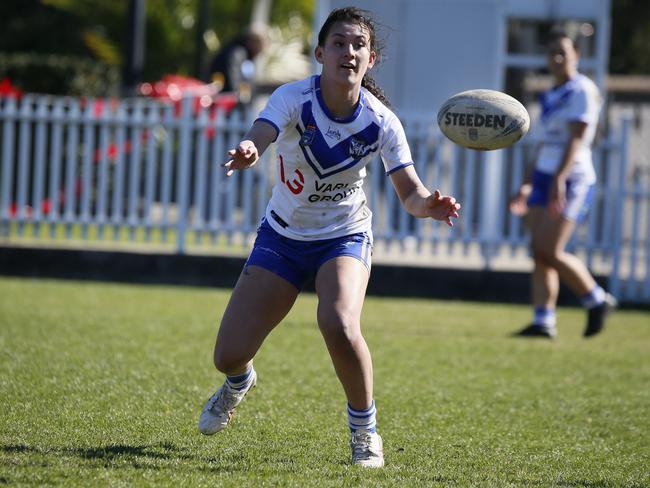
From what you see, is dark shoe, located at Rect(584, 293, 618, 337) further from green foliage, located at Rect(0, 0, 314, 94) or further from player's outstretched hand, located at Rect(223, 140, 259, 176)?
green foliage, located at Rect(0, 0, 314, 94)

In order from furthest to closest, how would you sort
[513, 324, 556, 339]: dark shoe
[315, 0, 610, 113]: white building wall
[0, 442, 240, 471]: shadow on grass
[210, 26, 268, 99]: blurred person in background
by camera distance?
[315, 0, 610, 113]: white building wall, [210, 26, 268, 99]: blurred person in background, [513, 324, 556, 339]: dark shoe, [0, 442, 240, 471]: shadow on grass

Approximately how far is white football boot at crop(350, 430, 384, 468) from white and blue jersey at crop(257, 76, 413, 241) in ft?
2.95

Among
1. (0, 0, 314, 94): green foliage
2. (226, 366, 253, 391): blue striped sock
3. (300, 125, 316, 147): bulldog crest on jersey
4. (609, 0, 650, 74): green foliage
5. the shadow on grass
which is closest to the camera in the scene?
the shadow on grass

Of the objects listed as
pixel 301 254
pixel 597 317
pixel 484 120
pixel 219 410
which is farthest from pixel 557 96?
pixel 219 410

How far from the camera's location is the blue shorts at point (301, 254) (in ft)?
15.9

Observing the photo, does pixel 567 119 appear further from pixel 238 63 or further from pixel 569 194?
pixel 238 63

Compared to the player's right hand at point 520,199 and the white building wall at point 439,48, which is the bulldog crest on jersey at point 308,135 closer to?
the player's right hand at point 520,199

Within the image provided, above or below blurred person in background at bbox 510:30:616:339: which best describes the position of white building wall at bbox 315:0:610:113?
above

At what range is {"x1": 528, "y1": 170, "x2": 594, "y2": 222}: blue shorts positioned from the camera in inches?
336

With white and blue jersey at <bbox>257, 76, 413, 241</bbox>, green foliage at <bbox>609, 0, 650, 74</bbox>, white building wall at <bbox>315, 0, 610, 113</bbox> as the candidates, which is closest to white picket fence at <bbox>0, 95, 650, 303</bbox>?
white building wall at <bbox>315, 0, 610, 113</bbox>

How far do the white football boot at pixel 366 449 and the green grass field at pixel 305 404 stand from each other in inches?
2.3

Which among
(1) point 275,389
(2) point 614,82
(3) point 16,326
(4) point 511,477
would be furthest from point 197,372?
(2) point 614,82

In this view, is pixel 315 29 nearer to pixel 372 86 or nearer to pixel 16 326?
pixel 16 326

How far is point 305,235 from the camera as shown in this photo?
4898mm
